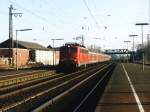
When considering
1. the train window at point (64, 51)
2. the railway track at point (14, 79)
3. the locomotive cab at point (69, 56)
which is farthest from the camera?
the train window at point (64, 51)

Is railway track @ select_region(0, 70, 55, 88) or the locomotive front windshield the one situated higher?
the locomotive front windshield

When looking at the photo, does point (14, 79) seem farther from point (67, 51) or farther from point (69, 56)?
point (67, 51)

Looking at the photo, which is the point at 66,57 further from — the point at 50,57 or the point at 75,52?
the point at 50,57

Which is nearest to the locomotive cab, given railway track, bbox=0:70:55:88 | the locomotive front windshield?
the locomotive front windshield

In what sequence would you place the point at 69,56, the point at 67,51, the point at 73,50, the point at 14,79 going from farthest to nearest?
the point at 67,51
the point at 69,56
the point at 73,50
the point at 14,79

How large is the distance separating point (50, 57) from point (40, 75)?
8667 centimetres

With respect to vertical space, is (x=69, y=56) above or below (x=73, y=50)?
below

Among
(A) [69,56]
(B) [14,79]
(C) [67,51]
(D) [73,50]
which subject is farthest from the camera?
(C) [67,51]

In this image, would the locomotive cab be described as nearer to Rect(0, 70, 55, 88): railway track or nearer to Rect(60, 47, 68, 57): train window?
Rect(60, 47, 68, 57): train window

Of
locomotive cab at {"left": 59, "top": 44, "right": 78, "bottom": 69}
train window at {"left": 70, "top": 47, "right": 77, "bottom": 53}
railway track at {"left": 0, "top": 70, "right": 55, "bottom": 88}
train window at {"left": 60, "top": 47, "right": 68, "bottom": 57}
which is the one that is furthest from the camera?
train window at {"left": 60, "top": 47, "right": 68, "bottom": 57}

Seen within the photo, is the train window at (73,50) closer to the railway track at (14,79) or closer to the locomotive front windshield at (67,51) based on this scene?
the locomotive front windshield at (67,51)

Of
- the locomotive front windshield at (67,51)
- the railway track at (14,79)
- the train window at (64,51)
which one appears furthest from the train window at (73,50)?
the railway track at (14,79)

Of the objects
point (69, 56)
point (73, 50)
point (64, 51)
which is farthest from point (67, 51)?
point (73, 50)

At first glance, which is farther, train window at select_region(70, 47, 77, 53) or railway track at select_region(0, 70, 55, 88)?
train window at select_region(70, 47, 77, 53)
